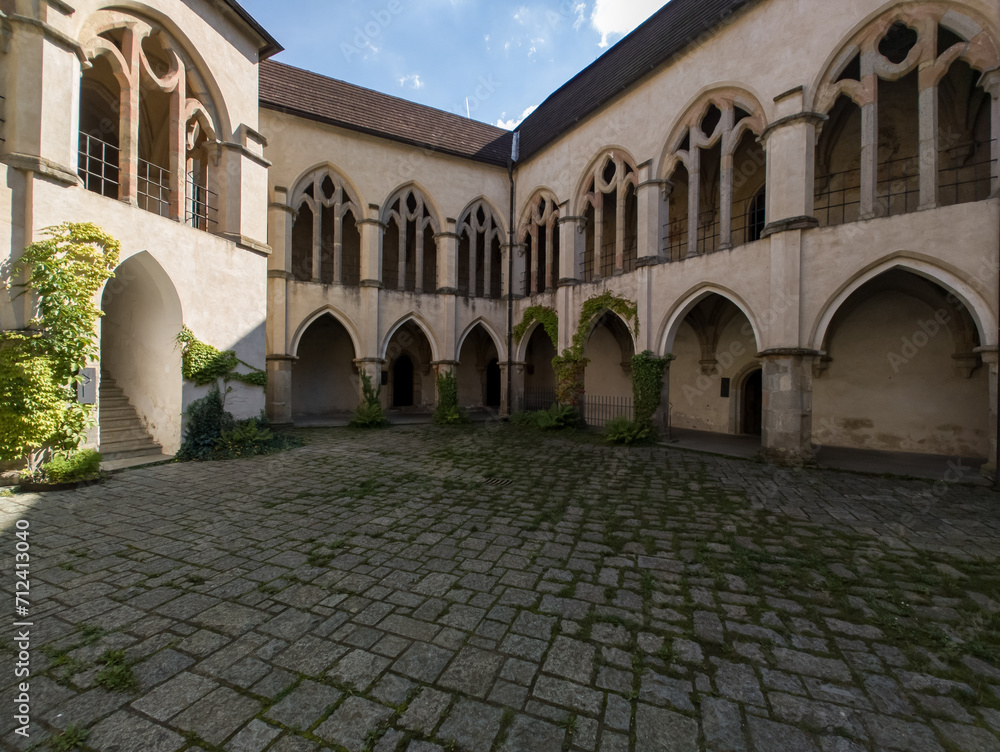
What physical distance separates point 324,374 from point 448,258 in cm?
735

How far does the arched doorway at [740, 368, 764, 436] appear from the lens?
1355 centimetres

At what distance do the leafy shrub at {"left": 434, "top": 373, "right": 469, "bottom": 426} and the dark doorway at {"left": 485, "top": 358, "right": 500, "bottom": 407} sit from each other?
5.95 m

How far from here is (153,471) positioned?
8000mm

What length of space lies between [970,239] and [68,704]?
485 inches

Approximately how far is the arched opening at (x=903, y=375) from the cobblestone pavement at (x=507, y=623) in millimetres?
4542

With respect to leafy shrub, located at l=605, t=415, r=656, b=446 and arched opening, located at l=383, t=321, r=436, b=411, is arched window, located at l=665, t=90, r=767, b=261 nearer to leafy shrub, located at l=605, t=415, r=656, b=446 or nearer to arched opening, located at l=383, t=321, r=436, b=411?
leafy shrub, located at l=605, t=415, r=656, b=446

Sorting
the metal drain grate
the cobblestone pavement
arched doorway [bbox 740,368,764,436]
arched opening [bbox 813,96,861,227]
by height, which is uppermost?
arched opening [bbox 813,96,861,227]

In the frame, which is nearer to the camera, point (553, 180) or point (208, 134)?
point (208, 134)

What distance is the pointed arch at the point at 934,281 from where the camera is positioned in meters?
7.31

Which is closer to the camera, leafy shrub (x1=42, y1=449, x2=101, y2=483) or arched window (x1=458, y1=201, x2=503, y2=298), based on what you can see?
leafy shrub (x1=42, y1=449, x2=101, y2=483)

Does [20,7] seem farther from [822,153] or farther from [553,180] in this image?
[822,153]

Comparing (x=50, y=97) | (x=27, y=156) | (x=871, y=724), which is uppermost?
(x=50, y=97)

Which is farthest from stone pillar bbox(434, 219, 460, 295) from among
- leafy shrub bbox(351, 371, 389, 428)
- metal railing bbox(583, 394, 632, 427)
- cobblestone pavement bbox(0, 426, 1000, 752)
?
cobblestone pavement bbox(0, 426, 1000, 752)

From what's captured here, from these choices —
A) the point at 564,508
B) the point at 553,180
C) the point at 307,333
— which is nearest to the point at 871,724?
the point at 564,508
